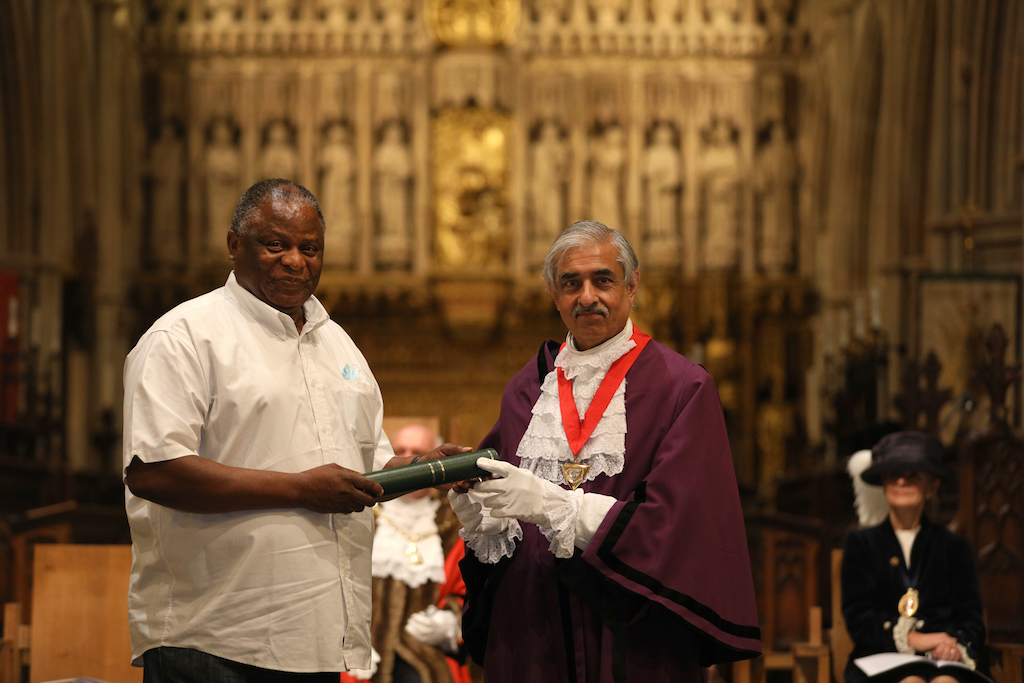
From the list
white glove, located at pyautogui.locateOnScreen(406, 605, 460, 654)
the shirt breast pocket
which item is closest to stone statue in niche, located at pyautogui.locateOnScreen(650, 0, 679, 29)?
white glove, located at pyautogui.locateOnScreen(406, 605, 460, 654)

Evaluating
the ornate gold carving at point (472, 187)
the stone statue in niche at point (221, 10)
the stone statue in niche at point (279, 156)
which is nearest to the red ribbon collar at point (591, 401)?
the ornate gold carving at point (472, 187)

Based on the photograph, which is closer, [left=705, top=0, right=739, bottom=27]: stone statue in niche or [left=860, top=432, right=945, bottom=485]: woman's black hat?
[left=860, top=432, right=945, bottom=485]: woman's black hat

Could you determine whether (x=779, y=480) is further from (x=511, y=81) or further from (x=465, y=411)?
(x=511, y=81)

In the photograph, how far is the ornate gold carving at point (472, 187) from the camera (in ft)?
34.9

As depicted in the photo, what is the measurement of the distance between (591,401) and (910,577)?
6.75ft

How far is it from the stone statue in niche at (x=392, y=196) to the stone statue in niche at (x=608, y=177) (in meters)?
1.87

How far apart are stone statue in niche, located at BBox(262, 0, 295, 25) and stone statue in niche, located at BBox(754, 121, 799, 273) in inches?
198

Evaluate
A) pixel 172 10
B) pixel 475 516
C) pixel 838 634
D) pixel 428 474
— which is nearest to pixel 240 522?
pixel 428 474

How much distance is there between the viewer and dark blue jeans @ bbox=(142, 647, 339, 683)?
2168mm

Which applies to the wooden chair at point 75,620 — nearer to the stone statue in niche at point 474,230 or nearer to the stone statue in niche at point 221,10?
the stone statue in niche at point 474,230

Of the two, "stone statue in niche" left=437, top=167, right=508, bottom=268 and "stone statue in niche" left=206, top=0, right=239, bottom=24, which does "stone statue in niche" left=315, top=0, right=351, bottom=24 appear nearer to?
"stone statue in niche" left=206, top=0, right=239, bottom=24

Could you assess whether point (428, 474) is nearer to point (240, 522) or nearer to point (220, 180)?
point (240, 522)

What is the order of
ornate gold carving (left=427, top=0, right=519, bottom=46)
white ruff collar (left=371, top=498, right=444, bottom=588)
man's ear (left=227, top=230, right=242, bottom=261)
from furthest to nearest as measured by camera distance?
ornate gold carving (left=427, top=0, right=519, bottom=46) → white ruff collar (left=371, top=498, right=444, bottom=588) → man's ear (left=227, top=230, right=242, bottom=261)

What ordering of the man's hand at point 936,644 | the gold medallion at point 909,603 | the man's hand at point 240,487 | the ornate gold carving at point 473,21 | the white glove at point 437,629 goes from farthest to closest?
1. the ornate gold carving at point 473,21
2. the white glove at point 437,629
3. the gold medallion at point 909,603
4. the man's hand at point 936,644
5. the man's hand at point 240,487
